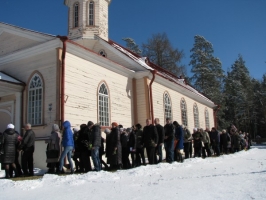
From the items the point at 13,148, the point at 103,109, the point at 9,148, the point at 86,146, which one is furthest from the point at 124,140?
the point at 103,109

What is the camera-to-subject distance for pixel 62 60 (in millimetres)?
10961

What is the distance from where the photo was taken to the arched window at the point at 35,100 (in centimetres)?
1112

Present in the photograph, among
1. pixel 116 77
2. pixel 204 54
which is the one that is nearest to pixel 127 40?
pixel 204 54

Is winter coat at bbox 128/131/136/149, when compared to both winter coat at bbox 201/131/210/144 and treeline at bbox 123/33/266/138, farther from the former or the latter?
treeline at bbox 123/33/266/138

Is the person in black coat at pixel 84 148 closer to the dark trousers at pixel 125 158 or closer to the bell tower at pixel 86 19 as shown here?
the dark trousers at pixel 125 158

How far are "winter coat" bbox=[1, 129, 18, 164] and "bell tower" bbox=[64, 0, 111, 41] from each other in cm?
1055

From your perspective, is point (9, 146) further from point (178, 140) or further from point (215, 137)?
point (215, 137)

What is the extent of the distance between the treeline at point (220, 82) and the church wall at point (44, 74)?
20984 mm

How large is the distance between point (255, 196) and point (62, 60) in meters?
8.68

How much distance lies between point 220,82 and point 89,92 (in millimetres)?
33397

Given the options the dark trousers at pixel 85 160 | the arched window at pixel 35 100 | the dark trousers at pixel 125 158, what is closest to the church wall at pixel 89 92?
the arched window at pixel 35 100

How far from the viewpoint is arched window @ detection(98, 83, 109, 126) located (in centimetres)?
1277

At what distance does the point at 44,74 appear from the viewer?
11297mm

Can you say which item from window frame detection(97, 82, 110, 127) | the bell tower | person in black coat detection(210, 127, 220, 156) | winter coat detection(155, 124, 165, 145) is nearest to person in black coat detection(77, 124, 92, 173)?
winter coat detection(155, 124, 165, 145)
